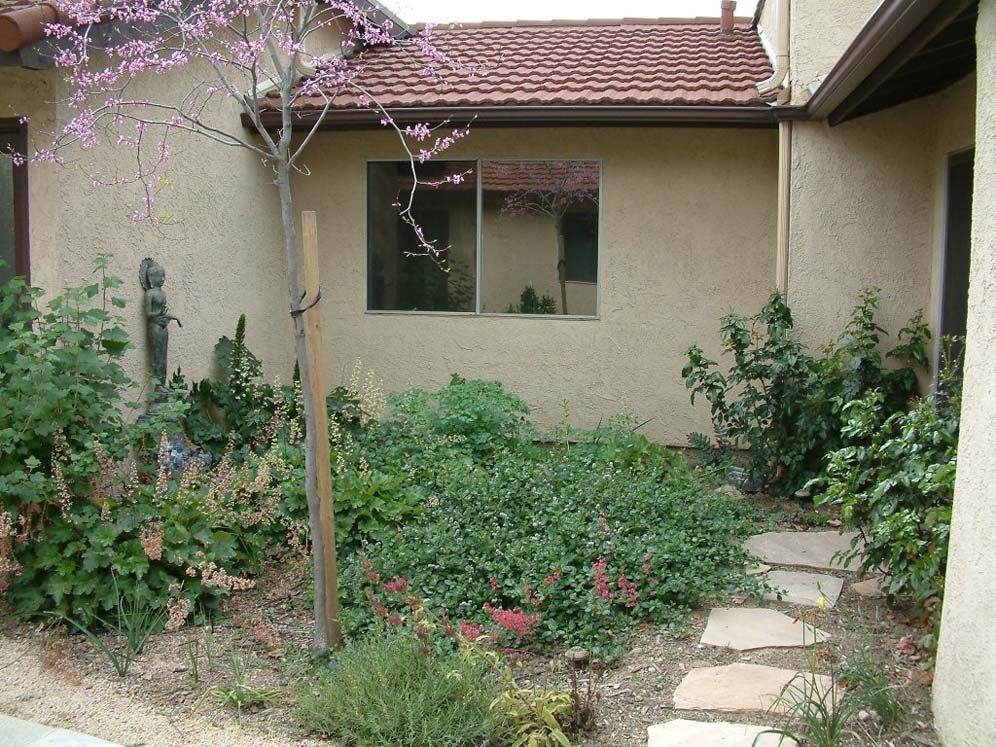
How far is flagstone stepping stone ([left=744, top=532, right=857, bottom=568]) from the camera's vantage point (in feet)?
17.7

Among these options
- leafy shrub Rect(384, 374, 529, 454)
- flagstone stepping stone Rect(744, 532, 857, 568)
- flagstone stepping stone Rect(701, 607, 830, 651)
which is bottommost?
flagstone stepping stone Rect(701, 607, 830, 651)

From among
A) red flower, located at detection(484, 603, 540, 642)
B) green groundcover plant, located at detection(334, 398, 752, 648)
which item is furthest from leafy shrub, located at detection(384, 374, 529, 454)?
red flower, located at detection(484, 603, 540, 642)

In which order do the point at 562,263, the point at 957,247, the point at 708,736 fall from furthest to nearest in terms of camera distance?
the point at 562,263, the point at 957,247, the point at 708,736

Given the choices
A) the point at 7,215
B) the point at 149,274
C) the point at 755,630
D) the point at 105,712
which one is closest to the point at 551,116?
the point at 149,274

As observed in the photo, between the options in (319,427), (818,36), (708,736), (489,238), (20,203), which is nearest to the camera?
(708,736)

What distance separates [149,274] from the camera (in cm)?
659

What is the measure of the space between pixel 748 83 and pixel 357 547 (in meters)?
5.03

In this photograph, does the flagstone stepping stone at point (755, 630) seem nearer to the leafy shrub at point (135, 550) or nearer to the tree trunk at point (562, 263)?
the leafy shrub at point (135, 550)

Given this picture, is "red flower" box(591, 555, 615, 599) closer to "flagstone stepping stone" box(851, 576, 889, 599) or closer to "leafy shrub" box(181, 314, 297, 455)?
"flagstone stepping stone" box(851, 576, 889, 599)

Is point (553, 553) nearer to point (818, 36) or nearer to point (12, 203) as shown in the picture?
point (12, 203)

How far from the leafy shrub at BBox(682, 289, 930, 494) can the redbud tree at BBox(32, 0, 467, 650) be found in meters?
2.64

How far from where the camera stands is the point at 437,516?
17.5 feet

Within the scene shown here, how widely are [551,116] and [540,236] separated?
3.58 feet

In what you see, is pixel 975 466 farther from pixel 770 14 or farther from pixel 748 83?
pixel 770 14
